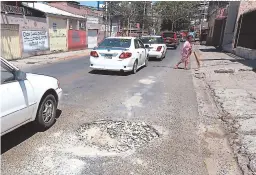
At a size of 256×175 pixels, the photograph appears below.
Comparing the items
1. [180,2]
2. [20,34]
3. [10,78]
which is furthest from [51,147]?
[180,2]

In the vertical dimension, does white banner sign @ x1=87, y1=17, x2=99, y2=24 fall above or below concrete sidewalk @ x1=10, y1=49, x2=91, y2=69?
above

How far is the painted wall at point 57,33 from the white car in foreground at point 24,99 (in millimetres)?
17710

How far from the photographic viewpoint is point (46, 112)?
4.47 m

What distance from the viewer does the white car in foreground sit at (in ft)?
11.3

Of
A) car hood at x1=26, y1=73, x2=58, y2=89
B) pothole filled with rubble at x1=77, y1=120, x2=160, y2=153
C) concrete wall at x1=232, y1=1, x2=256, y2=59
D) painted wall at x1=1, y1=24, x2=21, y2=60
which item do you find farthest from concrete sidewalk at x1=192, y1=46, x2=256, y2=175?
painted wall at x1=1, y1=24, x2=21, y2=60

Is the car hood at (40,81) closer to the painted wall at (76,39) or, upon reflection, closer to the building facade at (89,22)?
the painted wall at (76,39)

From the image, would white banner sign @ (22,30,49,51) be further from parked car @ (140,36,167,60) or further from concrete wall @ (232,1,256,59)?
concrete wall @ (232,1,256,59)

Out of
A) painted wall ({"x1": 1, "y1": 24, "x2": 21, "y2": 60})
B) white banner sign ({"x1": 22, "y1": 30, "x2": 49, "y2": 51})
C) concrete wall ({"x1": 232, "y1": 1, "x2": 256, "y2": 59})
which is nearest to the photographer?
concrete wall ({"x1": 232, "y1": 1, "x2": 256, "y2": 59})

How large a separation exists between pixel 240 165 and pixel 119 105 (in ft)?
10.5

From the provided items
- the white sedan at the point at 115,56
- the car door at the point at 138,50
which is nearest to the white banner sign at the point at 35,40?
the white sedan at the point at 115,56

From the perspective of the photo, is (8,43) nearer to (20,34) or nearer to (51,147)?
(20,34)

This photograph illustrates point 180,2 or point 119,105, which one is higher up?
point 180,2

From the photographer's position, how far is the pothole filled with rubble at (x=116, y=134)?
156 inches

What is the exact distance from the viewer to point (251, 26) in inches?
648
